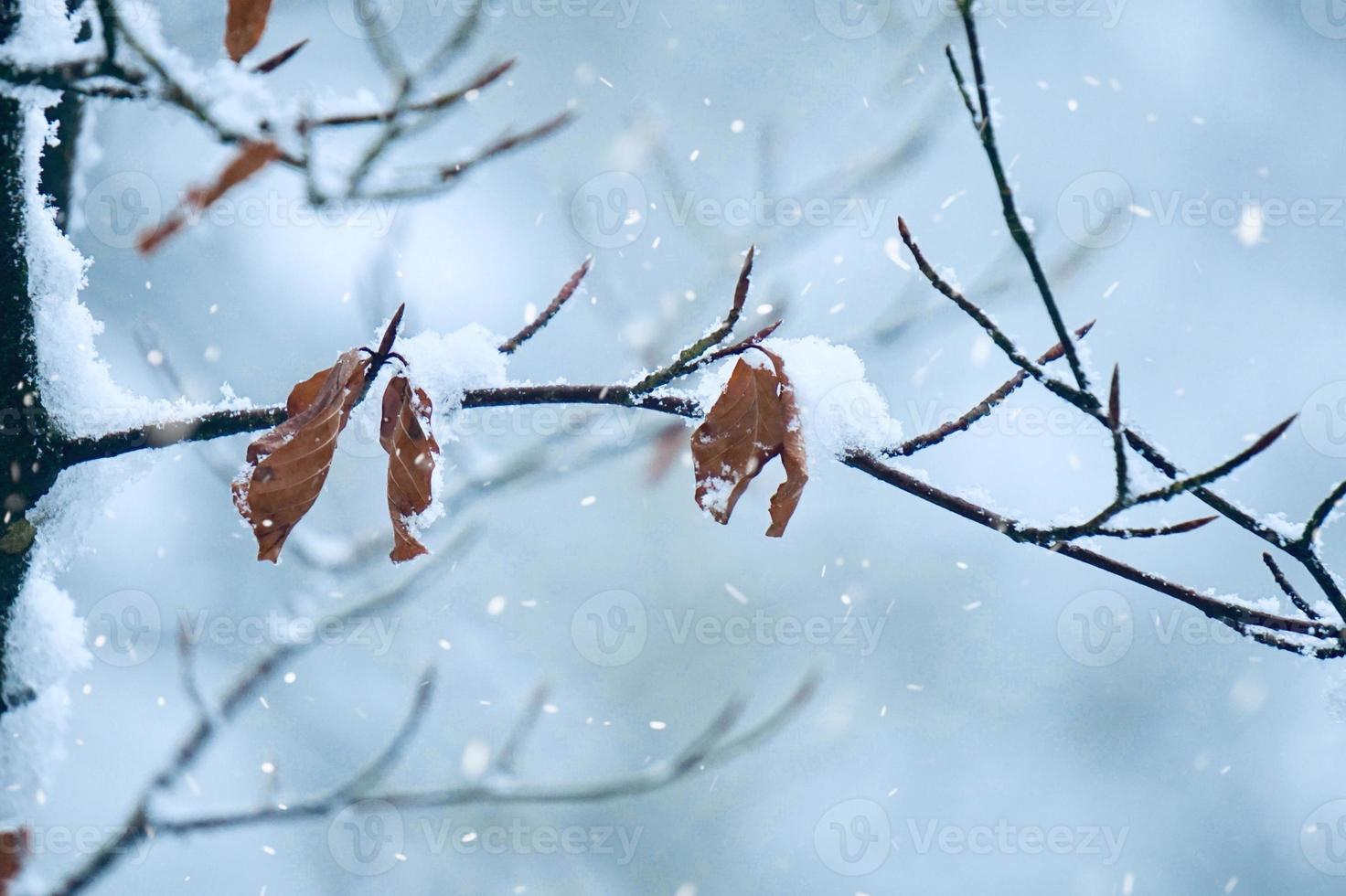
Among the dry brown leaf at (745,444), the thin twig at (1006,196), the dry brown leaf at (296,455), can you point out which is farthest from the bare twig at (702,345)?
the dry brown leaf at (296,455)

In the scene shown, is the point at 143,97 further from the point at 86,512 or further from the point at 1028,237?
the point at 1028,237

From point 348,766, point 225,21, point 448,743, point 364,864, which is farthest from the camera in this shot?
point 448,743

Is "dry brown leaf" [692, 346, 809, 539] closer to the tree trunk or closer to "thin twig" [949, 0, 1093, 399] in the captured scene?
"thin twig" [949, 0, 1093, 399]

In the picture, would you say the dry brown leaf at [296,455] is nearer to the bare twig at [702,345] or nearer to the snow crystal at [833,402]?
the bare twig at [702,345]

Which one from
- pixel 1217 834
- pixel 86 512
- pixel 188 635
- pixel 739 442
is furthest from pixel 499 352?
pixel 1217 834

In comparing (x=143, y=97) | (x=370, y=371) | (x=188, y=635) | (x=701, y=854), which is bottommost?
(x=701, y=854)
